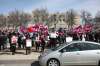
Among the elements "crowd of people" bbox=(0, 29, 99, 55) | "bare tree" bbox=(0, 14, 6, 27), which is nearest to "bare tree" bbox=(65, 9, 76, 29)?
"bare tree" bbox=(0, 14, 6, 27)

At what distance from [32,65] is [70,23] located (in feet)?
238

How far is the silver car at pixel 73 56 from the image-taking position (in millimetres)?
15305

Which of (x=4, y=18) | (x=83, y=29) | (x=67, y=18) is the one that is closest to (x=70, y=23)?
(x=67, y=18)

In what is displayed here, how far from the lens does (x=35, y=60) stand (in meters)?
19.3

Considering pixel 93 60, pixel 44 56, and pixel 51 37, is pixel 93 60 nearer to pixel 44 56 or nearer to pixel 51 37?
pixel 44 56

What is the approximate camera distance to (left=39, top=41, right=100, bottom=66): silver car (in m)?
15.3

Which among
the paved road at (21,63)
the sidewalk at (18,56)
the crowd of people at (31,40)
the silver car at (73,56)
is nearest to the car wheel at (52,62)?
the silver car at (73,56)

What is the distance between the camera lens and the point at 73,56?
1530 centimetres

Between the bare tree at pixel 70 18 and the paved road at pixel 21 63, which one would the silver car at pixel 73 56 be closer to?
the paved road at pixel 21 63

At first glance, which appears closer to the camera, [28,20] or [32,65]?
[32,65]

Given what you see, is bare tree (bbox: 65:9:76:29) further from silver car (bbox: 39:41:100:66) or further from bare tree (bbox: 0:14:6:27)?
silver car (bbox: 39:41:100:66)

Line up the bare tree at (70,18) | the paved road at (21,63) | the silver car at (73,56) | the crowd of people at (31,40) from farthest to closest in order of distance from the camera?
the bare tree at (70,18), the crowd of people at (31,40), the paved road at (21,63), the silver car at (73,56)

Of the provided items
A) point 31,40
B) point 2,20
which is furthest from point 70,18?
point 31,40

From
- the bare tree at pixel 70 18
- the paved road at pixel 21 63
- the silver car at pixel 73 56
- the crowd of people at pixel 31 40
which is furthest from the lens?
the bare tree at pixel 70 18
